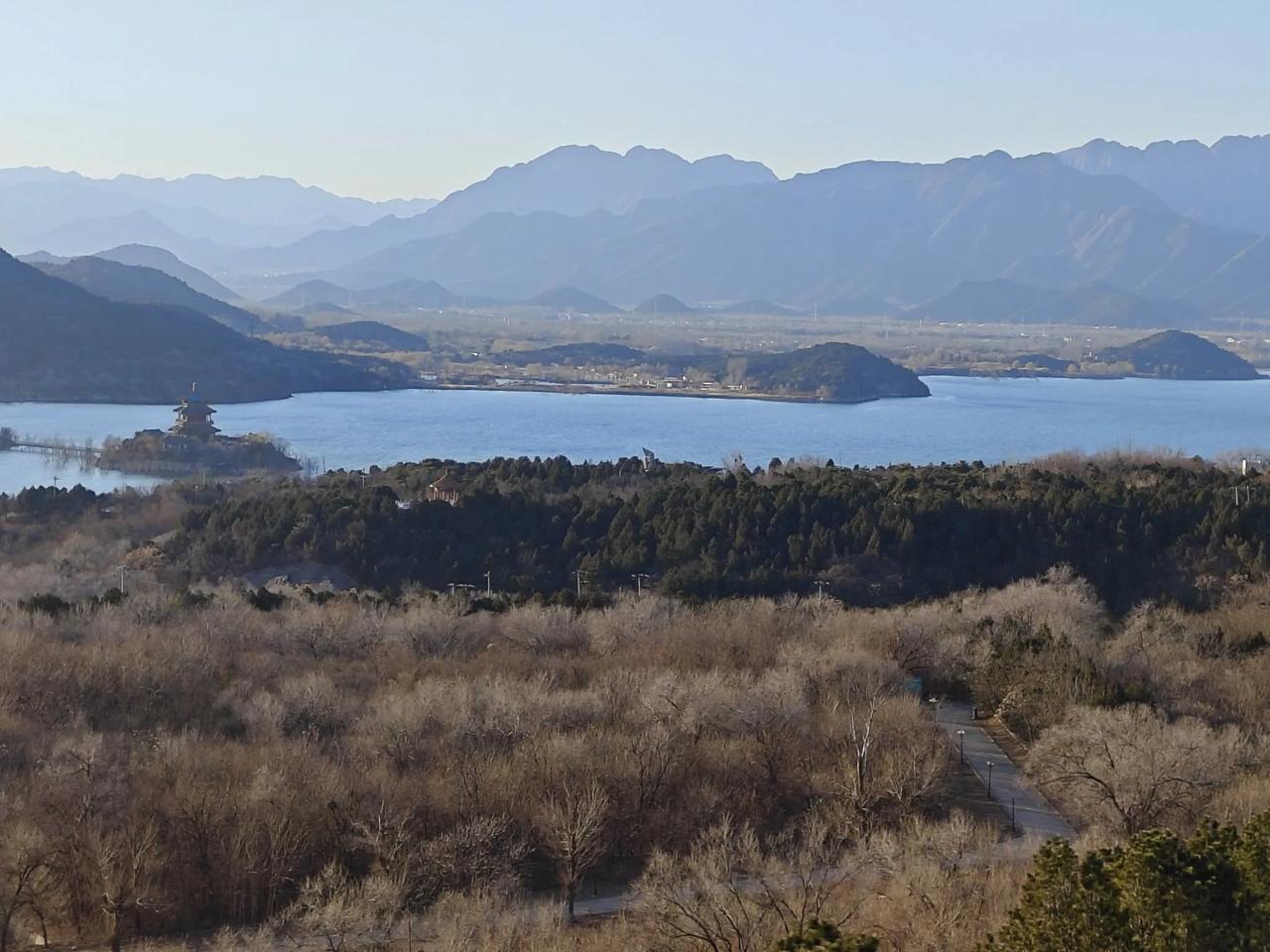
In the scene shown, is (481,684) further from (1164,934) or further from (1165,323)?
(1165,323)

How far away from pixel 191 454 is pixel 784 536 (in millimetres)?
25643

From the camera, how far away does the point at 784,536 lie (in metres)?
25.7

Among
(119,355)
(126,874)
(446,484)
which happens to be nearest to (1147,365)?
(119,355)

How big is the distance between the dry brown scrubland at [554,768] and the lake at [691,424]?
1030 inches

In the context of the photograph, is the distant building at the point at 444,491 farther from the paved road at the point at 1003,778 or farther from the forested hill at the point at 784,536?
the paved road at the point at 1003,778

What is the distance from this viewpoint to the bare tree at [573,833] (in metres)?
12.4

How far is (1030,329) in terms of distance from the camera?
140 m

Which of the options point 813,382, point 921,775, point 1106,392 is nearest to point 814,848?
point 921,775

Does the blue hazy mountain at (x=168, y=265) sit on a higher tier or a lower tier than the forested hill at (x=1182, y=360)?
higher

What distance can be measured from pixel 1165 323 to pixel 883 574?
127m

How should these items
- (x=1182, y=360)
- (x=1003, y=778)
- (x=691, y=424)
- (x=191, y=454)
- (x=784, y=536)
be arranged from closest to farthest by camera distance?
1. (x=1003, y=778)
2. (x=784, y=536)
3. (x=191, y=454)
4. (x=691, y=424)
5. (x=1182, y=360)

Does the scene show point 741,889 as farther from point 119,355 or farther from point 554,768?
point 119,355

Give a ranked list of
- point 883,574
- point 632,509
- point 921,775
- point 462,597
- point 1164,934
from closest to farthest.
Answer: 1. point 1164,934
2. point 921,775
3. point 462,597
4. point 883,574
5. point 632,509

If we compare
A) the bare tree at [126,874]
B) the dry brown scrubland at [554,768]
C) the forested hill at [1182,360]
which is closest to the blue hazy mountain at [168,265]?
the forested hill at [1182,360]
